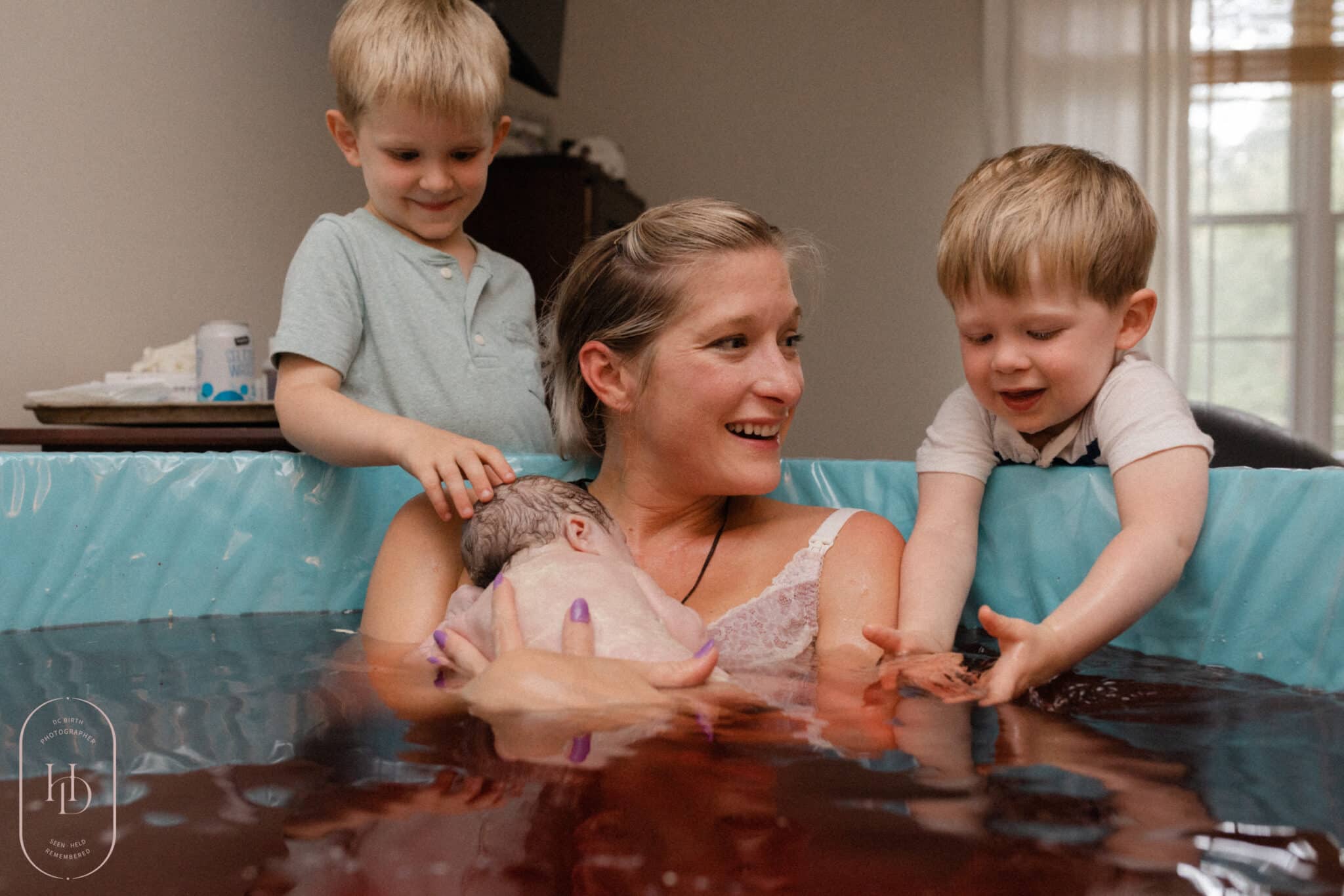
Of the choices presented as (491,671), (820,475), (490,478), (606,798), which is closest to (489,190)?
(820,475)

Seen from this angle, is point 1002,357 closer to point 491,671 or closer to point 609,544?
point 609,544

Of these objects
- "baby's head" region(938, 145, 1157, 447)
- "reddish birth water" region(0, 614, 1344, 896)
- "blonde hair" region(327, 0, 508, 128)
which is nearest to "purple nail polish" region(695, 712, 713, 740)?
"reddish birth water" region(0, 614, 1344, 896)

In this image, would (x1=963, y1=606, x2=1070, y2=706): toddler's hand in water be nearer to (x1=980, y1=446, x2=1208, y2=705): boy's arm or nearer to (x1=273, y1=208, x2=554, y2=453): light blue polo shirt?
(x1=980, y1=446, x2=1208, y2=705): boy's arm

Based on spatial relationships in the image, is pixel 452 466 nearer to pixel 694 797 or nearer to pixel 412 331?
pixel 412 331

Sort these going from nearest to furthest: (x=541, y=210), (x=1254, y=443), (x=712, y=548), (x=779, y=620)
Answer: (x=779, y=620) → (x=712, y=548) → (x=1254, y=443) → (x=541, y=210)

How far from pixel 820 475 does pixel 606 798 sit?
1.00m

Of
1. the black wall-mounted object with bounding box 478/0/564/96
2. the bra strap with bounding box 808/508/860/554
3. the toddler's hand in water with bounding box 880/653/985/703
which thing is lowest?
the toddler's hand in water with bounding box 880/653/985/703

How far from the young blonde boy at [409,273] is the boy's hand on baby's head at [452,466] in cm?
9

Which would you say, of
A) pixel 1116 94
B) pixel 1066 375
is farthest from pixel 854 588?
pixel 1116 94

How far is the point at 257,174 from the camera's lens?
10.1ft

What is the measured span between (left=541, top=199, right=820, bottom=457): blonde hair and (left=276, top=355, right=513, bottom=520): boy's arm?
195 mm

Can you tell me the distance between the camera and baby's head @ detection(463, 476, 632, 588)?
4.01 feet

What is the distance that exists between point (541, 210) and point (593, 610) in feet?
9.60

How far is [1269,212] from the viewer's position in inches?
183
